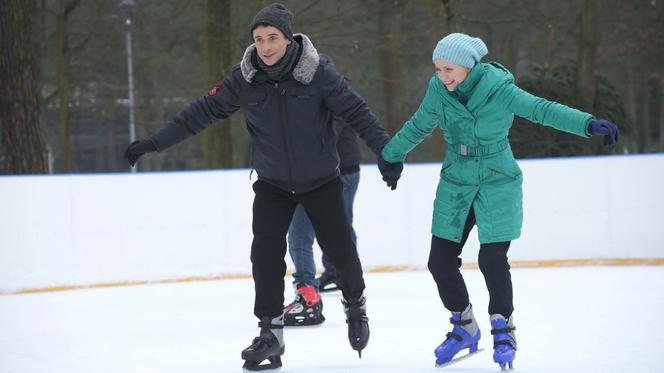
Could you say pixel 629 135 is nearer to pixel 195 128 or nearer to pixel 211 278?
pixel 211 278

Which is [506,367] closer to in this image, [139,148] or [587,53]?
[139,148]

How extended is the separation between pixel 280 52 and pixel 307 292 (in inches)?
80.1

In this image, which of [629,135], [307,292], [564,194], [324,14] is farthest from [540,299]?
[324,14]

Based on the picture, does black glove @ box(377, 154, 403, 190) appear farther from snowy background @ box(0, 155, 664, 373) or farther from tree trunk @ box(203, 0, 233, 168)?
tree trunk @ box(203, 0, 233, 168)

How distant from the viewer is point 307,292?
6152 mm

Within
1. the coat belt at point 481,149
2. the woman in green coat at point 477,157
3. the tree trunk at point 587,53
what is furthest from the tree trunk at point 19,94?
the coat belt at point 481,149

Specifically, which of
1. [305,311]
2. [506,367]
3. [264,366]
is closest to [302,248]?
[305,311]

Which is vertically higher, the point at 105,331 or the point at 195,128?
the point at 195,128

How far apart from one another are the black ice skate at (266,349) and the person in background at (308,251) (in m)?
1.02

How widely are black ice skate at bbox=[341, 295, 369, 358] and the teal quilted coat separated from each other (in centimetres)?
54

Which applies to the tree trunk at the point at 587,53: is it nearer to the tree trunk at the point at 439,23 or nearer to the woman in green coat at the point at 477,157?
the tree trunk at the point at 439,23

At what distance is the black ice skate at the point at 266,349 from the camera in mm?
4469

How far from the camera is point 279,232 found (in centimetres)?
462

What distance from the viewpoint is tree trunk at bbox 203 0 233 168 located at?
14.8 m
